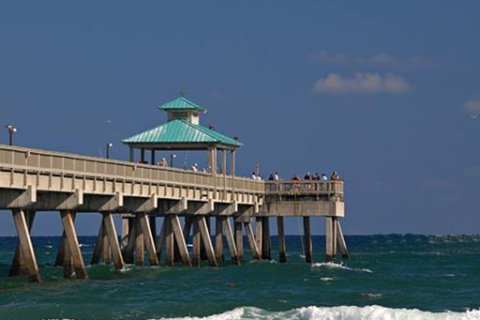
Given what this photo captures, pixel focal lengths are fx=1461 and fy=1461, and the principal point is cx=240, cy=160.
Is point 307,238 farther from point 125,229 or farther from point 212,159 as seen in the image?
point 125,229

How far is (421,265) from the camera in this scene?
77.4m

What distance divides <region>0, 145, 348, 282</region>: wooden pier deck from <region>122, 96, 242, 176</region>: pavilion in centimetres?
150

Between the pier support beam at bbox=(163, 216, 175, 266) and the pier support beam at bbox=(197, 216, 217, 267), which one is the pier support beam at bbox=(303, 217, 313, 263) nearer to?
the pier support beam at bbox=(197, 216, 217, 267)

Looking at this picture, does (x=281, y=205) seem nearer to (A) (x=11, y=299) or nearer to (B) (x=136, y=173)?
(B) (x=136, y=173)

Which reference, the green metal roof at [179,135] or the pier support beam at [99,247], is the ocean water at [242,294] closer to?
the pier support beam at [99,247]

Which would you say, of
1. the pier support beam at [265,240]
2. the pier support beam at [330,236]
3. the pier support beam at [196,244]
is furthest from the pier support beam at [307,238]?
the pier support beam at [196,244]

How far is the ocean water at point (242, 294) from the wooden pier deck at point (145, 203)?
44.4 inches

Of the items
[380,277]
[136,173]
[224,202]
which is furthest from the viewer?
[224,202]

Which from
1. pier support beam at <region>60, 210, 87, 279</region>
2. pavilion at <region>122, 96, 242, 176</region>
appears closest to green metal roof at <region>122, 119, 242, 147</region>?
pavilion at <region>122, 96, 242, 176</region>

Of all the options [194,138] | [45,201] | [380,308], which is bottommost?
[380,308]

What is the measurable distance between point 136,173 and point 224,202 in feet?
35.9

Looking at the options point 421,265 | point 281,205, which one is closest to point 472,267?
point 421,265

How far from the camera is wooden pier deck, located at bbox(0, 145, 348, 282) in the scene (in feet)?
147

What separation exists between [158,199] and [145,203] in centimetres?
290
